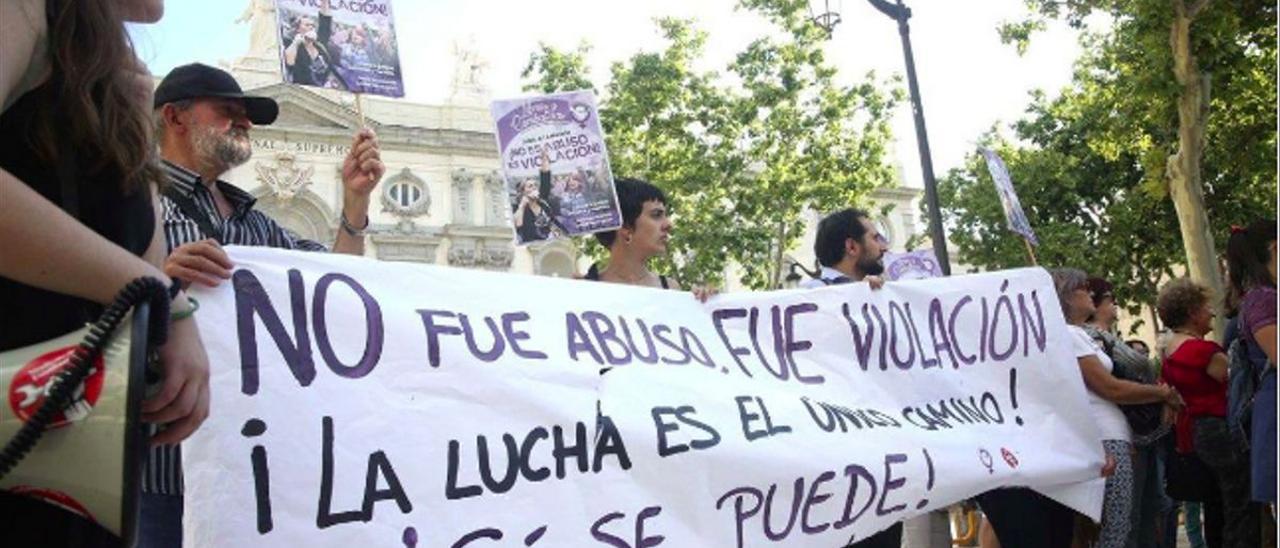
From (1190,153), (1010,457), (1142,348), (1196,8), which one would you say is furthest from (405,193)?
(1010,457)

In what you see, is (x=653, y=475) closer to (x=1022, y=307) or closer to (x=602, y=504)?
(x=602, y=504)

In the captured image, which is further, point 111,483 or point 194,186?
point 194,186

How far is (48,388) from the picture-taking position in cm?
133

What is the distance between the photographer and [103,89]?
5.44 feet

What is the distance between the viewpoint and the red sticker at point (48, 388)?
1.33m

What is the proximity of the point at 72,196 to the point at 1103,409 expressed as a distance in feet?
14.6

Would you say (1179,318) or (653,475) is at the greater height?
(1179,318)

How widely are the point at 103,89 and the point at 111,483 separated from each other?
59 centimetres

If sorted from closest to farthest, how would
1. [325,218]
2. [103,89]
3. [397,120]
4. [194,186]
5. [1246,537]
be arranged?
[103,89]
[194,186]
[1246,537]
[325,218]
[397,120]

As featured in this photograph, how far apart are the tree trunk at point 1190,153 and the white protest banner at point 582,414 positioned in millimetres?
10769

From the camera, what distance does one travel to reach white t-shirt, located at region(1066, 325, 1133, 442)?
16.3 ft

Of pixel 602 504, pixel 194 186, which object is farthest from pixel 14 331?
pixel 602 504

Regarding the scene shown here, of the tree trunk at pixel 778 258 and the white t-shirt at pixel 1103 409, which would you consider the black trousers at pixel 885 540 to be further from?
the tree trunk at pixel 778 258

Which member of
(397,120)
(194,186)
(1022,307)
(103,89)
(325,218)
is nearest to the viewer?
(103,89)
